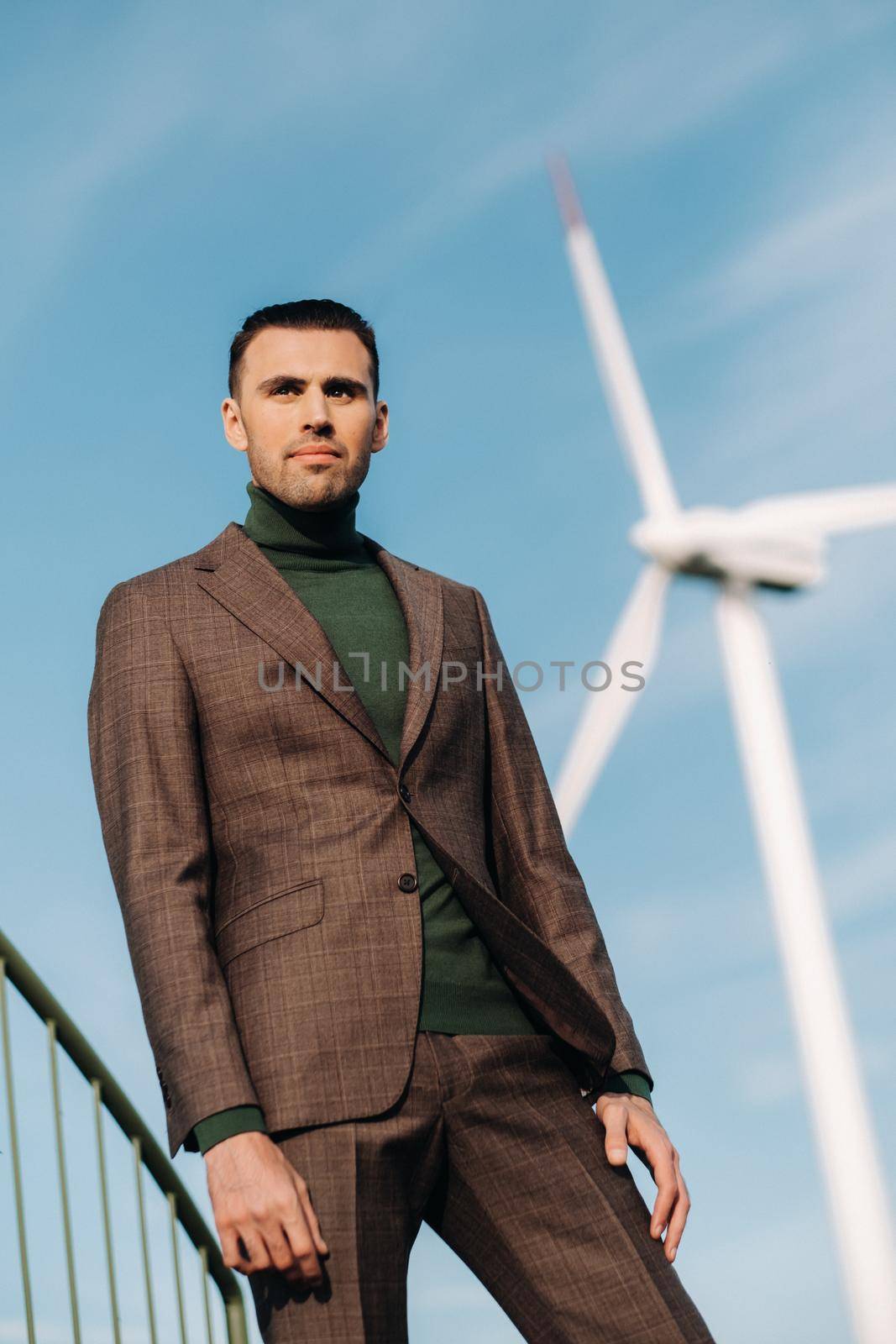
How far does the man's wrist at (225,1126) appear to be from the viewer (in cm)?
471

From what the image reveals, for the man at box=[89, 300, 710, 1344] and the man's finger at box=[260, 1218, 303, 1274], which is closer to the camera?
the man's finger at box=[260, 1218, 303, 1274]

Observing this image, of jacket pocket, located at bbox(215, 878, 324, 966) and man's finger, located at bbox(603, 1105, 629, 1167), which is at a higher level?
jacket pocket, located at bbox(215, 878, 324, 966)

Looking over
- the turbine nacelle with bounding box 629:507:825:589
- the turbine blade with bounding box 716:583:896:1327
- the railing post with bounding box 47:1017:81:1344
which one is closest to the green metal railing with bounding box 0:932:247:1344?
the railing post with bounding box 47:1017:81:1344

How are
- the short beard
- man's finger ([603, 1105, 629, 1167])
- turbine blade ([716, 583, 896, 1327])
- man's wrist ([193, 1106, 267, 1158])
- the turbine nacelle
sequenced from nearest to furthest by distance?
man's wrist ([193, 1106, 267, 1158]), man's finger ([603, 1105, 629, 1167]), the short beard, turbine blade ([716, 583, 896, 1327]), the turbine nacelle

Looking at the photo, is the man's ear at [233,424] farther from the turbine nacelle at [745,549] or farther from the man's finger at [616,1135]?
the turbine nacelle at [745,549]

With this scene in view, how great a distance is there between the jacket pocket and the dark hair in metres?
1.96

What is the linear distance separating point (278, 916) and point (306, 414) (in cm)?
175

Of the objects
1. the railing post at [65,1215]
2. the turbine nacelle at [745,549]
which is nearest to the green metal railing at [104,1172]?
the railing post at [65,1215]

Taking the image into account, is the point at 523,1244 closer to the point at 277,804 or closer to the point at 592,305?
the point at 277,804

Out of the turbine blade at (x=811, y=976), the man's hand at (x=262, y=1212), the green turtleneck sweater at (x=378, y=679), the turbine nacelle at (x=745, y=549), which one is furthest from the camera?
the turbine nacelle at (x=745, y=549)

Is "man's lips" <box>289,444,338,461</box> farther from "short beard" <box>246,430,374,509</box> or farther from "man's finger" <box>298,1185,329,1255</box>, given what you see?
"man's finger" <box>298,1185,329,1255</box>

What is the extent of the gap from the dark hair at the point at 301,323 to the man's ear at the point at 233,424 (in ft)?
0.15

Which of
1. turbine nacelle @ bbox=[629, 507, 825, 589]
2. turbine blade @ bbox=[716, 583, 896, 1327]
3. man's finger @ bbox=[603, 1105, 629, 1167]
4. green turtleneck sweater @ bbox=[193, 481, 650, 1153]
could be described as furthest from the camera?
turbine nacelle @ bbox=[629, 507, 825, 589]

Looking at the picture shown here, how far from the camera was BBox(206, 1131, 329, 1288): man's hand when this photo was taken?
Result: 4.57 meters
